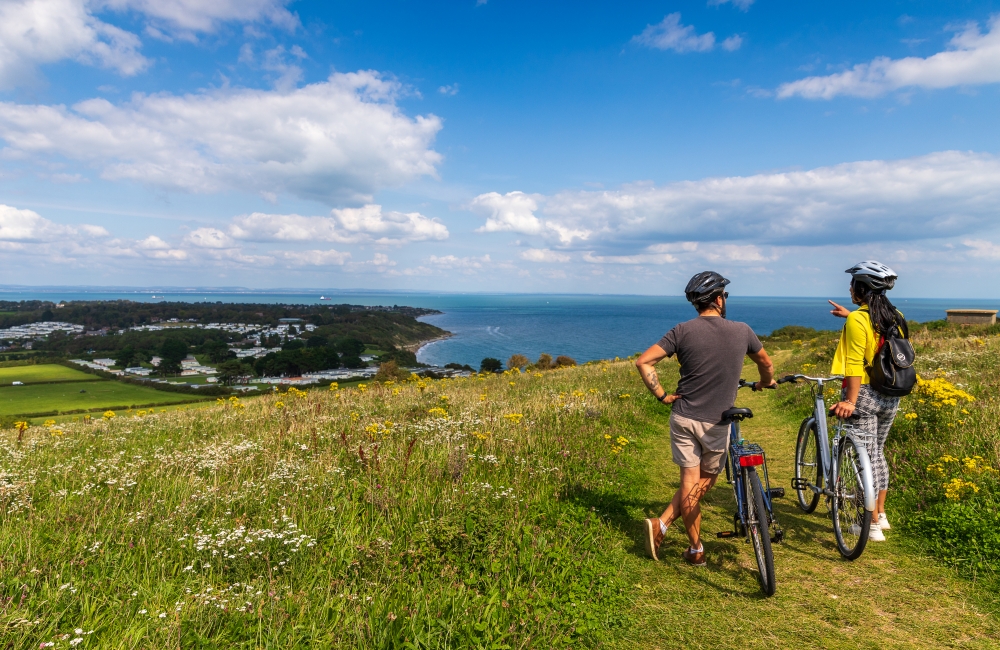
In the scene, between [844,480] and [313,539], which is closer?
[313,539]

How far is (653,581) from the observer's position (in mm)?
4406

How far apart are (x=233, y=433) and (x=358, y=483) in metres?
4.17

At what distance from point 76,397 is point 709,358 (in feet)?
226

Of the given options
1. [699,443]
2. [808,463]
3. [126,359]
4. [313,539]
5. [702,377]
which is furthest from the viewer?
[126,359]

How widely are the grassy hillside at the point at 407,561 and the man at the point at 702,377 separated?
95 centimetres

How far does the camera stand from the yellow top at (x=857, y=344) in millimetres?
4688

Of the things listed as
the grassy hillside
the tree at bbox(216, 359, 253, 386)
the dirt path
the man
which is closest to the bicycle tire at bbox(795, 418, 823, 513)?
the grassy hillside

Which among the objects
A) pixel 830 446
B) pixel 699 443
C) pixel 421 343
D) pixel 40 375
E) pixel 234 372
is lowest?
pixel 421 343

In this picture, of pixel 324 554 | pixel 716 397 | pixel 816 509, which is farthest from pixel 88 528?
pixel 816 509

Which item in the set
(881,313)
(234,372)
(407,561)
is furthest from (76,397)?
(881,313)

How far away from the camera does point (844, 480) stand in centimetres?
495

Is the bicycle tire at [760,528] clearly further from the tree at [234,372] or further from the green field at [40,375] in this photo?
the green field at [40,375]

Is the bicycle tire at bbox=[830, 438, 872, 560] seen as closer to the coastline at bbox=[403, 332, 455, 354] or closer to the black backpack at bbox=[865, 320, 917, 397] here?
the black backpack at bbox=[865, 320, 917, 397]

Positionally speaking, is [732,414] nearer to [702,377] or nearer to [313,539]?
[702,377]
